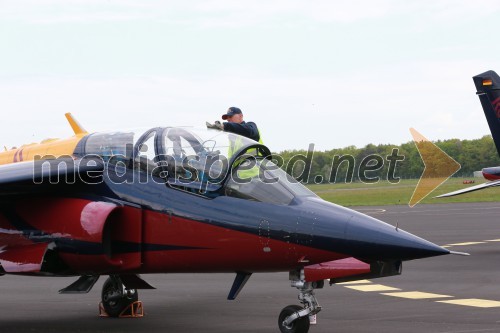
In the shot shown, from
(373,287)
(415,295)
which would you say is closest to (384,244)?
(415,295)

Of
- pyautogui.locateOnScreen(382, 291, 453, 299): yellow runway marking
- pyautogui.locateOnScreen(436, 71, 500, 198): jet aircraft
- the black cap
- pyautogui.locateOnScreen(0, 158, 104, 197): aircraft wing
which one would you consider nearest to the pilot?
the black cap

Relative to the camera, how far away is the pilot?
13.5 meters

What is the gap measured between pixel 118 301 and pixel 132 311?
10.4 inches

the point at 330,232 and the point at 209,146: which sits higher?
the point at 209,146

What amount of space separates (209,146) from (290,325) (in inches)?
96.0

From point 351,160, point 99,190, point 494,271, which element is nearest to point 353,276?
point 99,190

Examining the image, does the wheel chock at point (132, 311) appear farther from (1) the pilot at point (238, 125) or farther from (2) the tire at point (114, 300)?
(1) the pilot at point (238, 125)

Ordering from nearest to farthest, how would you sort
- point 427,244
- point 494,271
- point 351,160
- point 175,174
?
point 427,244 < point 175,174 < point 351,160 < point 494,271

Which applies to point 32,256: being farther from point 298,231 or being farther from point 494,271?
point 494,271

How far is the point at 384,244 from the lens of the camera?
10.2 meters

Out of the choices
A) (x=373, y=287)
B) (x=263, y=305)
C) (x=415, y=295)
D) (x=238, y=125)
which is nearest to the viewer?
(x=238, y=125)

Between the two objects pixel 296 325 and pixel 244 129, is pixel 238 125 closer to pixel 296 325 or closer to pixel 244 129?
pixel 244 129

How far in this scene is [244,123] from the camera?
13.6 meters

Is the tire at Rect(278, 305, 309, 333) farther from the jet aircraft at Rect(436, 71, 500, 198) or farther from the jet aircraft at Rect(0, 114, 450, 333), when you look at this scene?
the jet aircraft at Rect(436, 71, 500, 198)
